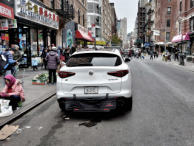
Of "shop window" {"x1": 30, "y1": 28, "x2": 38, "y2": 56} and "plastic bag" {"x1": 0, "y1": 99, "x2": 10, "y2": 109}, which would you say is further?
"shop window" {"x1": 30, "y1": 28, "x2": 38, "y2": 56}

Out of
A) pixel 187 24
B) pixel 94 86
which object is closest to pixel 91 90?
pixel 94 86

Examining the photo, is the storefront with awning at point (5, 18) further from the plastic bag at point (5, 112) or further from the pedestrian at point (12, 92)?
the plastic bag at point (5, 112)

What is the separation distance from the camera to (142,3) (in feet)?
421

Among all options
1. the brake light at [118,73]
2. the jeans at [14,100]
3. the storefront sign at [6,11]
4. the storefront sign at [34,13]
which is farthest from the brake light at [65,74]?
the storefront sign at [34,13]

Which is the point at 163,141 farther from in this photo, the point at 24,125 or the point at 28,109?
the point at 28,109

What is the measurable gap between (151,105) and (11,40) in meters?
12.0

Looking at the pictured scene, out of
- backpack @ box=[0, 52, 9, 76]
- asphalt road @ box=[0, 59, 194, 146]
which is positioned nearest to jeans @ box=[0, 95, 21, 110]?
asphalt road @ box=[0, 59, 194, 146]

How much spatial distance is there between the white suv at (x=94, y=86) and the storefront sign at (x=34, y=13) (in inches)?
393

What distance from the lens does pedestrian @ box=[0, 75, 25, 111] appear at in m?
5.56

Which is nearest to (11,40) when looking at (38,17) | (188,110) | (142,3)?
(38,17)

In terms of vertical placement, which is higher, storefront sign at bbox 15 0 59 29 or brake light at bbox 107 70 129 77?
storefront sign at bbox 15 0 59 29

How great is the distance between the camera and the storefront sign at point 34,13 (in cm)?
A: 1338

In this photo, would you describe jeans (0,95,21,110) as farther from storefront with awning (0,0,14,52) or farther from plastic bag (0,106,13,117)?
storefront with awning (0,0,14,52)

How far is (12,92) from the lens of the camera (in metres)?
5.76
